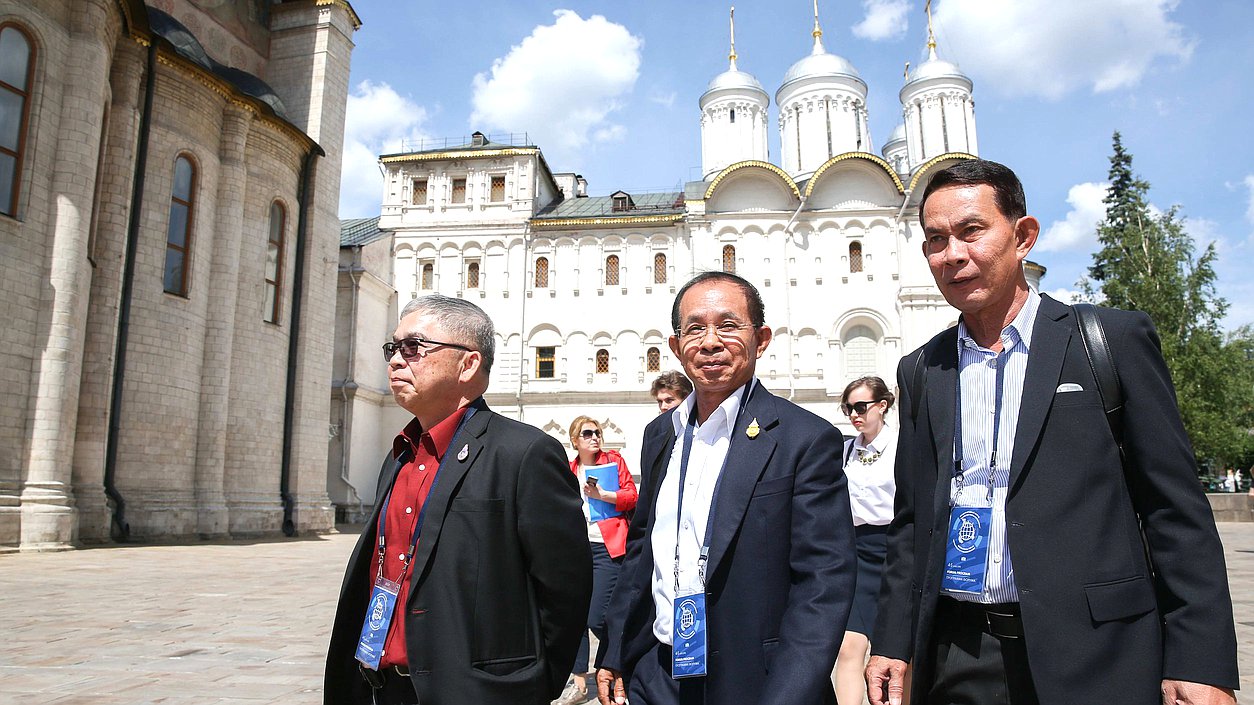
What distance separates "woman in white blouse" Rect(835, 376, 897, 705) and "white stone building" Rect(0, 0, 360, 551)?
42.4 feet

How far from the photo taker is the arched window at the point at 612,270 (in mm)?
33325

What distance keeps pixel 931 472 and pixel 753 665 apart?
0.73 m

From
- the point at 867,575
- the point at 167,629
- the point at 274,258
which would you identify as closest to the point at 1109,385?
the point at 867,575

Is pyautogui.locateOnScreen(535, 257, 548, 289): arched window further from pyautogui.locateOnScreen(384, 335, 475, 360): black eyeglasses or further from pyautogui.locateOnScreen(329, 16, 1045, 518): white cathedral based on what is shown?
pyautogui.locateOnScreen(384, 335, 475, 360): black eyeglasses

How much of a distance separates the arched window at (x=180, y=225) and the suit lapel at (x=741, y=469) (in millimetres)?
17492

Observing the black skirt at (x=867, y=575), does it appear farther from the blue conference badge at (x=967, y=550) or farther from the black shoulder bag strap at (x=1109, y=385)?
the black shoulder bag strap at (x=1109, y=385)

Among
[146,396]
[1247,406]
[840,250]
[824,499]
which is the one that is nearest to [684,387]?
[824,499]

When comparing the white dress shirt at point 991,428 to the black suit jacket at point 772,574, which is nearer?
the white dress shirt at point 991,428

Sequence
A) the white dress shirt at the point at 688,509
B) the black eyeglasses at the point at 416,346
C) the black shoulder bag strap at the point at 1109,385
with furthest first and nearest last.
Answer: the black eyeglasses at the point at 416,346, the white dress shirt at the point at 688,509, the black shoulder bag strap at the point at 1109,385

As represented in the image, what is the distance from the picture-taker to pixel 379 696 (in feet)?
8.04

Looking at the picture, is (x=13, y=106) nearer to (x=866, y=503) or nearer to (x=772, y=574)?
(x=866, y=503)

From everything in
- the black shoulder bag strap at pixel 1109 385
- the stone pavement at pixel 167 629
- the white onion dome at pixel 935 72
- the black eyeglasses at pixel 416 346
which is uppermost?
the white onion dome at pixel 935 72

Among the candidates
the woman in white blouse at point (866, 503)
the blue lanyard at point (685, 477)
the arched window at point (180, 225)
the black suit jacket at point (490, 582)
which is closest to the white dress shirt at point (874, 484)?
the woman in white blouse at point (866, 503)

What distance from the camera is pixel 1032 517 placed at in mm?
1969
